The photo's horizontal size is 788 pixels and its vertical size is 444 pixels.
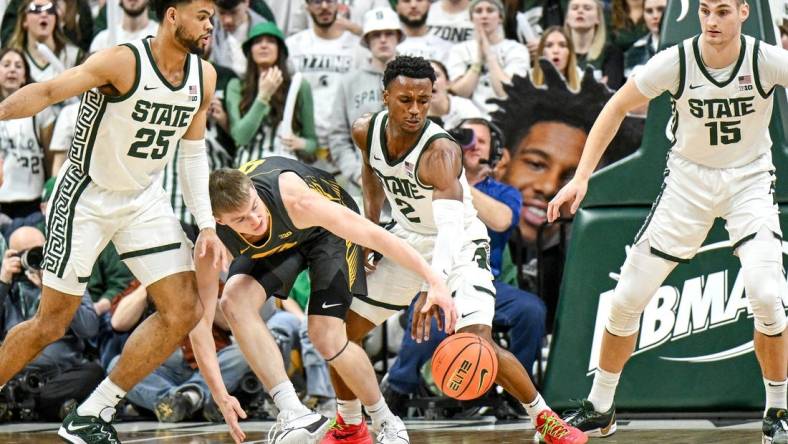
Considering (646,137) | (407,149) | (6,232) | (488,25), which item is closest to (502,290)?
(646,137)

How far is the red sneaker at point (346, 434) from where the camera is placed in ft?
20.8

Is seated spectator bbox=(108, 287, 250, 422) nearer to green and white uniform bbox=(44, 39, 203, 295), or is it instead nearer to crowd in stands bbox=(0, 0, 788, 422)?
crowd in stands bbox=(0, 0, 788, 422)

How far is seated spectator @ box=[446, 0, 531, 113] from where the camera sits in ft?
30.7

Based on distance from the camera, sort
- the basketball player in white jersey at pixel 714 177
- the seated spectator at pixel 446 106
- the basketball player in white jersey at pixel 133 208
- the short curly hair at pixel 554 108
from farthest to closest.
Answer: the seated spectator at pixel 446 106 → the short curly hair at pixel 554 108 → the basketball player in white jersey at pixel 714 177 → the basketball player in white jersey at pixel 133 208

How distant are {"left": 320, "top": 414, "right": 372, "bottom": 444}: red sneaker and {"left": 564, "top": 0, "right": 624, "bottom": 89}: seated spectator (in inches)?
157

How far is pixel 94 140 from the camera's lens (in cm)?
588

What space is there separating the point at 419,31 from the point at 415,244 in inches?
147

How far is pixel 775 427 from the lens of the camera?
5848mm

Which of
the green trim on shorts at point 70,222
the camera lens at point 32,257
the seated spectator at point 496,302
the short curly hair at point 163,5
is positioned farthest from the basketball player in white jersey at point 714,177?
the camera lens at point 32,257

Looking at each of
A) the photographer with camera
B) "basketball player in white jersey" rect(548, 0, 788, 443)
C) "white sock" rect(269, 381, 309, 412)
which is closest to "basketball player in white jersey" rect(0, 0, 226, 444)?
"white sock" rect(269, 381, 309, 412)

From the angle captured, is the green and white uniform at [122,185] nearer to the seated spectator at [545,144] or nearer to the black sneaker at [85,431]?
the black sneaker at [85,431]

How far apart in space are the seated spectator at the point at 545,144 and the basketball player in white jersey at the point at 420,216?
7.14 feet

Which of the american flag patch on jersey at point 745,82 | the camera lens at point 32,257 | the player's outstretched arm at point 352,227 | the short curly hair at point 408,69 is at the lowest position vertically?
the camera lens at point 32,257

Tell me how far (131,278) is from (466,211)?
341 centimetres
